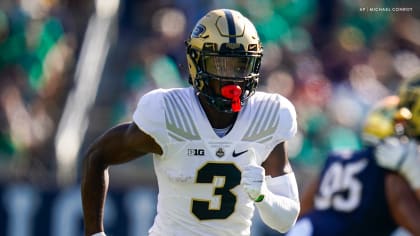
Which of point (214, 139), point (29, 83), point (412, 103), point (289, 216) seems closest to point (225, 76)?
point (214, 139)

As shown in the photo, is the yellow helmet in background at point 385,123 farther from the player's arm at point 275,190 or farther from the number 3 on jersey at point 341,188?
the player's arm at point 275,190

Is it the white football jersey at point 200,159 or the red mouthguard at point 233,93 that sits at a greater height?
the red mouthguard at point 233,93

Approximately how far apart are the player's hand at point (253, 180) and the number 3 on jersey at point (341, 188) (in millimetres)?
2230

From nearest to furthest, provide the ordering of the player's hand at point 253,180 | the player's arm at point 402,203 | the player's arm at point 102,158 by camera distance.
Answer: the player's hand at point 253,180 → the player's arm at point 102,158 → the player's arm at point 402,203

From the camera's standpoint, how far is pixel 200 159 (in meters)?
4.46

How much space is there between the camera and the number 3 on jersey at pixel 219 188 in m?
4.46

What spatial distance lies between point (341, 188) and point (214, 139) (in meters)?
2.08

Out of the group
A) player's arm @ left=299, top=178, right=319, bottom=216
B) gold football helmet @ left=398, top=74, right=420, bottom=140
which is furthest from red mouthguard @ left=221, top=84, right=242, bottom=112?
gold football helmet @ left=398, top=74, right=420, bottom=140

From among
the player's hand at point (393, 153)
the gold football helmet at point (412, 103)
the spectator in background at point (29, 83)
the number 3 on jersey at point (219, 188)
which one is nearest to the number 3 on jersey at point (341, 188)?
the player's hand at point (393, 153)

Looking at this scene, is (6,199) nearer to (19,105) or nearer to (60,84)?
(19,105)

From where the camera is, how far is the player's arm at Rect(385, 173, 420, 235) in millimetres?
6195

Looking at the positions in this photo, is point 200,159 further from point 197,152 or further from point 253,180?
point 253,180

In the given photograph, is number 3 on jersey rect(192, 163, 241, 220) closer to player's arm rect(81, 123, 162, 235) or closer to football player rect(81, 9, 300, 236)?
football player rect(81, 9, 300, 236)

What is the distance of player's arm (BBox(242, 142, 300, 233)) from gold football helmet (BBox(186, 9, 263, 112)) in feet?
0.98
